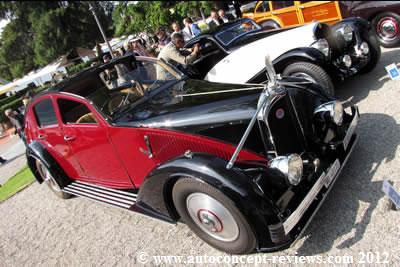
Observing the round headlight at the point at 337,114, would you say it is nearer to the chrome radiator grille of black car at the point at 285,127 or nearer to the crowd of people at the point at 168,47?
the chrome radiator grille of black car at the point at 285,127

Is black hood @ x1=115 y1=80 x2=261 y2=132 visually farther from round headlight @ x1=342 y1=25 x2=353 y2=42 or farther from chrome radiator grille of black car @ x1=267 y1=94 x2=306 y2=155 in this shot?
round headlight @ x1=342 y1=25 x2=353 y2=42

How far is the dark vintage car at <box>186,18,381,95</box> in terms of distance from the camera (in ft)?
16.5

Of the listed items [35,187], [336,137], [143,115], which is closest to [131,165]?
[143,115]

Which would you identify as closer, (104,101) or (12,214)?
(104,101)

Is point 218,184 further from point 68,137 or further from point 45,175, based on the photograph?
point 45,175

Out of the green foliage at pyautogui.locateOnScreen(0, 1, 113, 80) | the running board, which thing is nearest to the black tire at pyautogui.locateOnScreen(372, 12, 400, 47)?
the running board

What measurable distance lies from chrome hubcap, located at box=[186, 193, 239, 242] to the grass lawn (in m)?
5.38

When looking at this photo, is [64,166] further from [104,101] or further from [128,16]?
[128,16]

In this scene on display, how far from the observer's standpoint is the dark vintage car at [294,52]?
16.5 ft

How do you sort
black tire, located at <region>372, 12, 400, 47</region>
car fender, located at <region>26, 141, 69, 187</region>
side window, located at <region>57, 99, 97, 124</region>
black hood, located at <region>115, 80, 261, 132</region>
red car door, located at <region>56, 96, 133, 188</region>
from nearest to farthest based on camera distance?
black hood, located at <region>115, 80, 261, 132</region> < red car door, located at <region>56, 96, 133, 188</region> < side window, located at <region>57, 99, 97, 124</region> < car fender, located at <region>26, 141, 69, 187</region> < black tire, located at <region>372, 12, 400, 47</region>

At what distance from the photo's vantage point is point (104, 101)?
3777 millimetres

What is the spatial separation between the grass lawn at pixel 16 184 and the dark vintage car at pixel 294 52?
4.38 metres

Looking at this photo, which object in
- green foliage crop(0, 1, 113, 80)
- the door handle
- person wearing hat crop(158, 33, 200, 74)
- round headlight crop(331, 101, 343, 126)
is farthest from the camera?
green foliage crop(0, 1, 113, 80)

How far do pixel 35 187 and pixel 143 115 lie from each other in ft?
14.1
